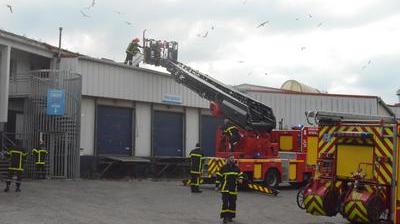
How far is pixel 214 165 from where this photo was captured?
71.9 ft

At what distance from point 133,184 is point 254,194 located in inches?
201

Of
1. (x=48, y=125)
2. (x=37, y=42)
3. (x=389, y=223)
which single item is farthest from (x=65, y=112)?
(x=389, y=223)

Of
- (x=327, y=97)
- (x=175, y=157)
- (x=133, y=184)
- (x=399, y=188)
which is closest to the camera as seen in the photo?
(x=399, y=188)

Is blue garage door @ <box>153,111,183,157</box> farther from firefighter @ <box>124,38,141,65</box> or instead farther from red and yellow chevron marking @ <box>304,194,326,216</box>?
red and yellow chevron marking @ <box>304,194,326,216</box>

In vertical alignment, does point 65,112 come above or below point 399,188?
above

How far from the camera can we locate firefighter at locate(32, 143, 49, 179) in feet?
73.1

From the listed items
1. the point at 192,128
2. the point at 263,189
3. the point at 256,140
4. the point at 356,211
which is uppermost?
the point at 192,128

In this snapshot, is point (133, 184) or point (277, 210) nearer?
point (277, 210)

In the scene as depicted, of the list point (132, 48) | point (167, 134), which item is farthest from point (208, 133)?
point (132, 48)

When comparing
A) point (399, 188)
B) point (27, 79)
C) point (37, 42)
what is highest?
point (37, 42)

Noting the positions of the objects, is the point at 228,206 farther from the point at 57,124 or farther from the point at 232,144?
the point at 57,124

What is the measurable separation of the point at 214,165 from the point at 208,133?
10.2m

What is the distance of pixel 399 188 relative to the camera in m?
12.0

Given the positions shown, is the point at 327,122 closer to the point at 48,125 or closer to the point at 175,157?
the point at 48,125
